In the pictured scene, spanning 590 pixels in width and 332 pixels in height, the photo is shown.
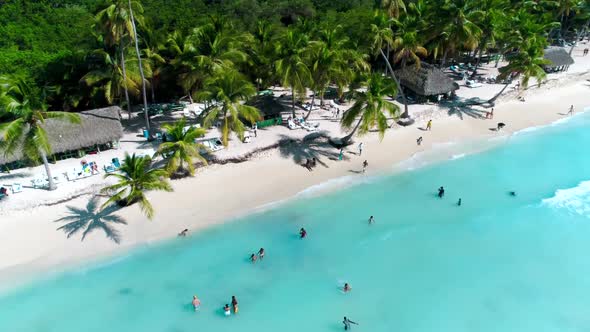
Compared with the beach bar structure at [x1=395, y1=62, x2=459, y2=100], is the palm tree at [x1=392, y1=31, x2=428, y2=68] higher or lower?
higher

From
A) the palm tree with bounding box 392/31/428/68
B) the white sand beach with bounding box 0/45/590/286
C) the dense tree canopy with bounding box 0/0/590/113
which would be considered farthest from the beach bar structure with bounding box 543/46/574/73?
the palm tree with bounding box 392/31/428/68

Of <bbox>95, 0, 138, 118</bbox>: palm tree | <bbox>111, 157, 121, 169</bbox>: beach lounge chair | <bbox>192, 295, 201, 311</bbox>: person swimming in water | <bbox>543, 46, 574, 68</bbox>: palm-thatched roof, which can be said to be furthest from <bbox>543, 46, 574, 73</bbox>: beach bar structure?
<bbox>192, 295, 201, 311</bbox>: person swimming in water

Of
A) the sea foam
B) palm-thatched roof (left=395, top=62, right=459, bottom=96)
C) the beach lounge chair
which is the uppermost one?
palm-thatched roof (left=395, top=62, right=459, bottom=96)

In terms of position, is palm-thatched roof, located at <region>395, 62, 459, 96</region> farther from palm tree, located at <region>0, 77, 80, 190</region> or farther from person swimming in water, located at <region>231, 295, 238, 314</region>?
palm tree, located at <region>0, 77, 80, 190</region>

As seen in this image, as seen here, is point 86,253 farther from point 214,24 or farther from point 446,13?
point 446,13

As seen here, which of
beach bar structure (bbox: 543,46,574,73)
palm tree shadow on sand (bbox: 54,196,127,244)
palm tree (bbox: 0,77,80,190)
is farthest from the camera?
beach bar structure (bbox: 543,46,574,73)

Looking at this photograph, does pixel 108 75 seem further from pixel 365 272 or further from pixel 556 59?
pixel 556 59

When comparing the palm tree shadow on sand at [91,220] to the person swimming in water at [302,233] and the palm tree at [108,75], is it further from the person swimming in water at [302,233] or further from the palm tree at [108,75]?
the person swimming in water at [302,233]

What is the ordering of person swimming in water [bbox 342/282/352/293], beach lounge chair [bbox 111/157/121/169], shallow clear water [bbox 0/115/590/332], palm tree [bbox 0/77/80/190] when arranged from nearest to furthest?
shallow clear water [bbox 0/115/590/332]
person swimming in water [bbox 342/282/352/293]
palm tree [bbox 0/77/80/190]
beach lounge chair [bbox 111/157/121/169]

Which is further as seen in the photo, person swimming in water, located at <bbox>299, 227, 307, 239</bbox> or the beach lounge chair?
the beach lounge chair
